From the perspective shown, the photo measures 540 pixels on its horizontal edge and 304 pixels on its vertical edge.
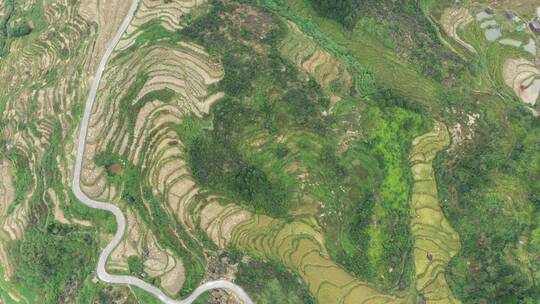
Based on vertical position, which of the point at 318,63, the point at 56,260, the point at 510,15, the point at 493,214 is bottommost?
the point at 56,260

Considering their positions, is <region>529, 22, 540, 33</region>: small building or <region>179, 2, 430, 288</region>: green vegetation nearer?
<region>179, 2, 430, 288</region>: green vegetation

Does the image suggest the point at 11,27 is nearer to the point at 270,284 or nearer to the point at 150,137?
the point at 150,137

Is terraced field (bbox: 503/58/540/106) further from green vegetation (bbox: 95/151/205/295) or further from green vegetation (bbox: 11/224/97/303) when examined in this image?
green vegetation (bbox: 11/224/97/303)

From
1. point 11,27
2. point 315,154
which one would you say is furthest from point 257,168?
point 11,27

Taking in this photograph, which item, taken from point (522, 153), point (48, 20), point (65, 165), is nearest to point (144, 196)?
Result: point (65, 165)

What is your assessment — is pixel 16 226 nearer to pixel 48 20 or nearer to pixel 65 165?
pixel 65 165

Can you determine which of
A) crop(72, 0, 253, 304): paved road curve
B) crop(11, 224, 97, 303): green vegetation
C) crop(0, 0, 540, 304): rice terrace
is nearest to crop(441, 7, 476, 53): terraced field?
crop(0, 0, 540, 304): rice terrace
